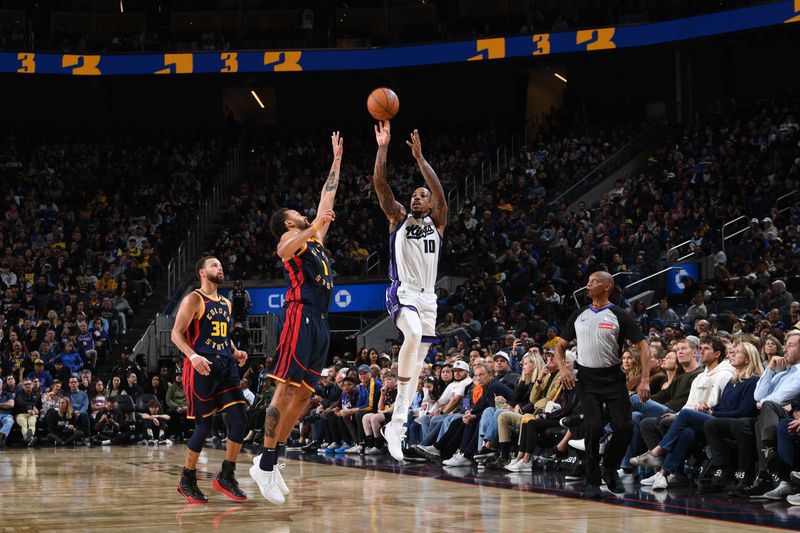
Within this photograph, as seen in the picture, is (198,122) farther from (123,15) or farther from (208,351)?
(208,351)

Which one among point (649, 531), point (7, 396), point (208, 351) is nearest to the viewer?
point (649, 531)

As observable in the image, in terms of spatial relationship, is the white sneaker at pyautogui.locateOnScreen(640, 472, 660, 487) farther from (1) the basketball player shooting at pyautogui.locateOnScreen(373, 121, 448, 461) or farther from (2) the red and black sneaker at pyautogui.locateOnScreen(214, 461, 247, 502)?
(2) the red and black sneaker at pyautogui.locateOnScreen(214, 461, 247, 502)

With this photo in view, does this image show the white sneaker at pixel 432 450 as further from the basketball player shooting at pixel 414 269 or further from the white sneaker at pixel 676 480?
the white sneaker at pixel 676 480

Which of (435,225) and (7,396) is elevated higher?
(435,225)

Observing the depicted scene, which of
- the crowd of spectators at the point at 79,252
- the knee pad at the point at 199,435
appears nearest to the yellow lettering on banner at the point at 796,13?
the crowd of spectators at the point at 79,252

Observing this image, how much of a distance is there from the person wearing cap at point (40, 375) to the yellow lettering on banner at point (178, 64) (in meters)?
12.2

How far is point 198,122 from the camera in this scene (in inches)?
1352

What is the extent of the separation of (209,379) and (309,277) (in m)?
1.28

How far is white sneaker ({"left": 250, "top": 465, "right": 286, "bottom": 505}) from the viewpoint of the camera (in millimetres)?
8148

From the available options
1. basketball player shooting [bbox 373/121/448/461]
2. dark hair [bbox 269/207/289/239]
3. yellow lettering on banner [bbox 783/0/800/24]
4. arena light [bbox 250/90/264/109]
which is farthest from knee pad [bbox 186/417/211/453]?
arena light [bbox 250/90/264/109]

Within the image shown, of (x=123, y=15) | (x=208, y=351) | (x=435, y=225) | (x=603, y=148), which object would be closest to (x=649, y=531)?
(x=435, y=225)

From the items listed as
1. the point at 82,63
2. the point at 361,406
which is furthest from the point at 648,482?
the point at 82,63

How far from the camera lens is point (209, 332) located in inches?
354

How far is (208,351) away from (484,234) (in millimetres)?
15218
